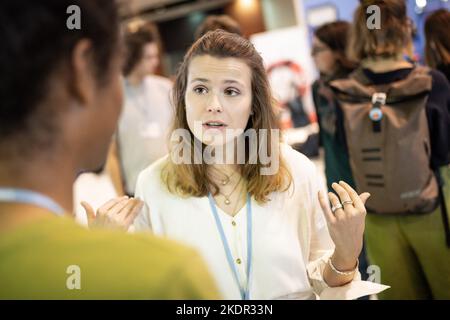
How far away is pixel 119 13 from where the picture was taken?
61 centimetres

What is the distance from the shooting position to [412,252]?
1575mm

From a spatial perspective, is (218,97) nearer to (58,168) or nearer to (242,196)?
(242,196)

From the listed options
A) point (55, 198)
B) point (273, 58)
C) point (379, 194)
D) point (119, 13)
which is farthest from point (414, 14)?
point (273, 58)

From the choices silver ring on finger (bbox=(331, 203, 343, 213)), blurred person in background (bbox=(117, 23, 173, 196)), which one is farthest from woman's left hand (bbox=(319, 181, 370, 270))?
blurred person in background (bbox=(117, 23, 173, 196))

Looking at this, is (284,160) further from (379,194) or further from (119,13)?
(119,13)

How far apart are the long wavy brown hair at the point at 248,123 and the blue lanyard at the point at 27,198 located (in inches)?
24.2

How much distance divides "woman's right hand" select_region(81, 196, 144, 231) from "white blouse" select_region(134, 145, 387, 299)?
0.37 feet

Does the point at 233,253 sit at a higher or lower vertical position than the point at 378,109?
lower

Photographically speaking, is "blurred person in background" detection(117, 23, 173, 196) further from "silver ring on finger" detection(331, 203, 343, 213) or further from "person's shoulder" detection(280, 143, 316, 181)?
"silver ring on finger" detection(331, 203, 343, 213)

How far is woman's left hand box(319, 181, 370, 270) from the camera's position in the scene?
99 centimetres

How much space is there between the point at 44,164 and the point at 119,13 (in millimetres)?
209

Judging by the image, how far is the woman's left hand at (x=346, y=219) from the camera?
99 cm

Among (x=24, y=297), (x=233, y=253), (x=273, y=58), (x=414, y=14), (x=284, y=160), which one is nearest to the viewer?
(x=24, y=297)

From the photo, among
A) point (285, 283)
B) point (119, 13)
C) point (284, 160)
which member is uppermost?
point (119, 13)
